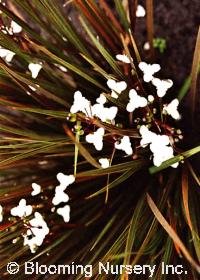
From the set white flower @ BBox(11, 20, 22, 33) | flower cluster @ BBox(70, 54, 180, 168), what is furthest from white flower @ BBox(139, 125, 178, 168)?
A: white flower @ BBox(11, 20, 22, 33)

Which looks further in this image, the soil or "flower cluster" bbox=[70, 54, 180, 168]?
the soil

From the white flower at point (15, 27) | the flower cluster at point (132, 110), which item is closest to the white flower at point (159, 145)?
the flower cluster at point (132, 110)

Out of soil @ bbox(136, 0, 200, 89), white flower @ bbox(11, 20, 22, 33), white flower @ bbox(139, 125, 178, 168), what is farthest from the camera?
soil @ bbox(136, 0, 200, 89)

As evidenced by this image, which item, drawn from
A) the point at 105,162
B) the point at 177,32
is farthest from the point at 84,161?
the point at 177,32

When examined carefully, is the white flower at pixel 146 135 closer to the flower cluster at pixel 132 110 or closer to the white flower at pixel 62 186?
the flower cluster at pixel 132 110

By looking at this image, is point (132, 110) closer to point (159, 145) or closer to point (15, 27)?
point (159, 145)

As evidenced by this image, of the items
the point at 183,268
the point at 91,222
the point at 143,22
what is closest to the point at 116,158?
the point at 91,222

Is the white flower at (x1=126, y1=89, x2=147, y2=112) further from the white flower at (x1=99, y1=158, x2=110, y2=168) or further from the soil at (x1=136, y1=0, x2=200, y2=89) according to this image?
the soil at (x1=136, y1=0, x2=200, y2=89)

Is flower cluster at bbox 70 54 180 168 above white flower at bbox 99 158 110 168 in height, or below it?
above

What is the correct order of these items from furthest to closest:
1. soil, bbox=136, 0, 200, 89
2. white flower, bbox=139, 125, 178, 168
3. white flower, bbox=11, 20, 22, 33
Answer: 1. soil, bbox=136, 0, 200, 89
2. white flower, bbox=11, 20, 22, 33
3. white flower, bbox=139, 125, 178, 168
